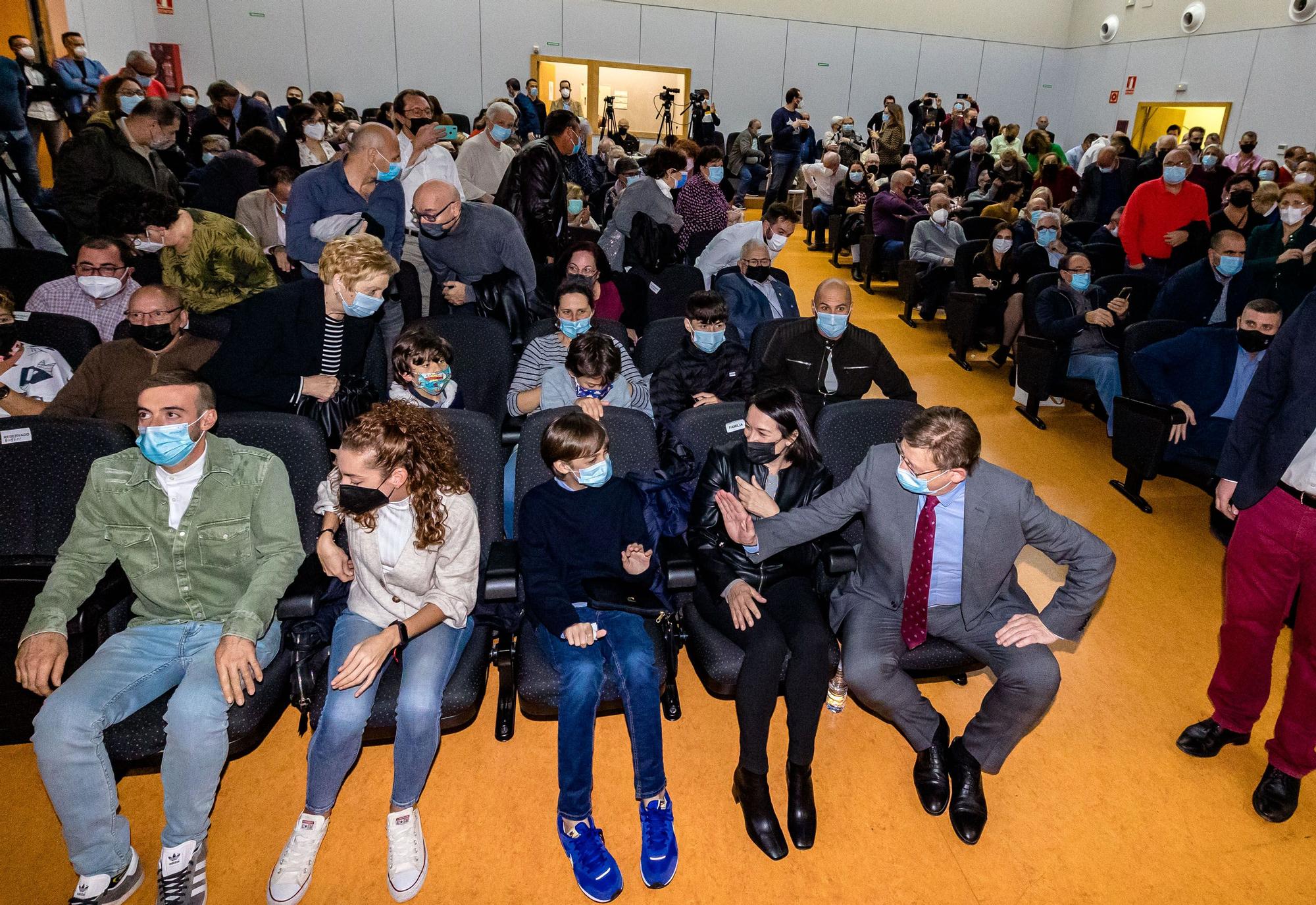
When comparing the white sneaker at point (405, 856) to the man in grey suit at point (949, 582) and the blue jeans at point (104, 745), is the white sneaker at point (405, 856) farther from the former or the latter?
the man in grey suit at point (949, 582)

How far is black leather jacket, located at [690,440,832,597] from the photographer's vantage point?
269cm

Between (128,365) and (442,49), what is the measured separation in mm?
13424

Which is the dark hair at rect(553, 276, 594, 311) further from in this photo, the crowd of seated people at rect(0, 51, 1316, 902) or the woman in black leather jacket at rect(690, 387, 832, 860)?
the woman in black leather jacket at rect(690, 387, 832, 860)

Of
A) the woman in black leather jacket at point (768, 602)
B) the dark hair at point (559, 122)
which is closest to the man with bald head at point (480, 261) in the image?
the dark hair at point (559, 122)

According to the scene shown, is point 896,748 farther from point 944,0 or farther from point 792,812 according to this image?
point 944,0

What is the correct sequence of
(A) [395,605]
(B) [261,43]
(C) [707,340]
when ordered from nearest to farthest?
(A) [395,605] → (C) [707,340] → (B) [261,43]

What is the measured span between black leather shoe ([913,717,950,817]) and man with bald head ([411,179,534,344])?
2.81 metres

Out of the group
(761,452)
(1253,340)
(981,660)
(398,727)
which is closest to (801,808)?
(981,660)

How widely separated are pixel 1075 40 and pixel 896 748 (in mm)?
19063

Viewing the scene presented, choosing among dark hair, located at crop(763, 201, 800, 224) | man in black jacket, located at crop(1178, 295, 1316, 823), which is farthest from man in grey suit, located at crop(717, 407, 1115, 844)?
dark hair, located at crop(763, 201, 800, 224)

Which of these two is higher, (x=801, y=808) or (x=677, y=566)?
(x=677, y=566)

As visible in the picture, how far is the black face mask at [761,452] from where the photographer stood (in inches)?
106

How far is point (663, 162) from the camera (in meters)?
5.84

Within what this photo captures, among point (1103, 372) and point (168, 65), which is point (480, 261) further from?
point (168, 65)
